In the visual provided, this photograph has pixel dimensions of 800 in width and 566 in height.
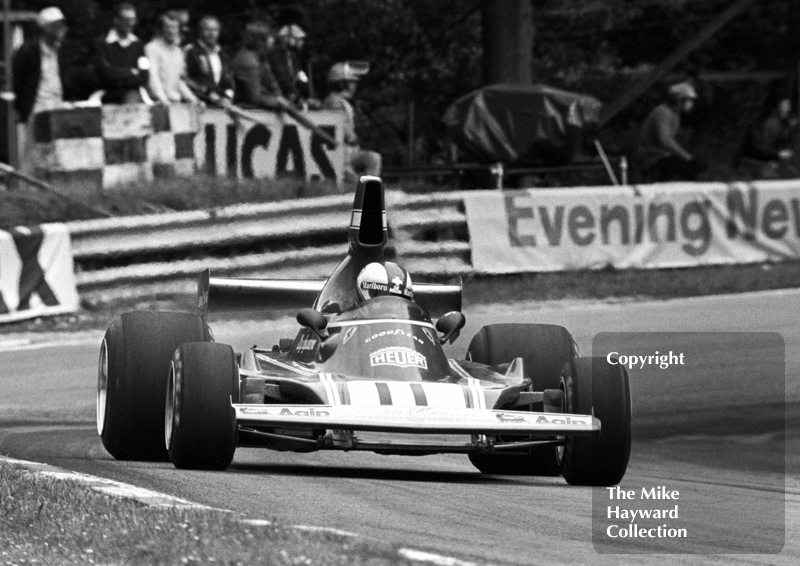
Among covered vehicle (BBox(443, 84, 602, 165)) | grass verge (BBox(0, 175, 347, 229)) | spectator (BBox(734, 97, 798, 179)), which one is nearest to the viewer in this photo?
grass verge (BBox(0, 175, 347, 229))

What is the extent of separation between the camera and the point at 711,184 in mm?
17562

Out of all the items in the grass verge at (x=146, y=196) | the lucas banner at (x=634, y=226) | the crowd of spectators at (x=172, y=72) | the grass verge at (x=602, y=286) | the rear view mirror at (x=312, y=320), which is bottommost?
the grass verge at (x=602, y=286)

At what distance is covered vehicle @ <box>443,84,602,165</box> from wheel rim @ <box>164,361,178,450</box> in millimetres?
11232

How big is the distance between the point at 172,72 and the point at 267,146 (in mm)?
1448

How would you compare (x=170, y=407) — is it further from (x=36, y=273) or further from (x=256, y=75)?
(x=256, y=75)

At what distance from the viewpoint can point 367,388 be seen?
7324 mm

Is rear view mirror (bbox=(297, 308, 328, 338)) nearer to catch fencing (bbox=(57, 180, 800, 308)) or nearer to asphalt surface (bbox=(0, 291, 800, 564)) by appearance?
asphalt surface (bbox=(0, 291, 800, 564))

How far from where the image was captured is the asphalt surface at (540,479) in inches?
255

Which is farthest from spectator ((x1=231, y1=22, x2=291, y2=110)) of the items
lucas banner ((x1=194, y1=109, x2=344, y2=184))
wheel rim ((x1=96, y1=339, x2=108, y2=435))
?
wheel rim ((x1=96, y1=339, x2=108, y2=435))

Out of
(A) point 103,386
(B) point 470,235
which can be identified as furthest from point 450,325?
(B) point 470,235

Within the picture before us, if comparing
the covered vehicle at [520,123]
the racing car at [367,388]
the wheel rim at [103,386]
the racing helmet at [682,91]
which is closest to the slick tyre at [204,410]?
the racing car at [367,388]

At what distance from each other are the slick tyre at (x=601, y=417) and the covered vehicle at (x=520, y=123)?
37.2 feet

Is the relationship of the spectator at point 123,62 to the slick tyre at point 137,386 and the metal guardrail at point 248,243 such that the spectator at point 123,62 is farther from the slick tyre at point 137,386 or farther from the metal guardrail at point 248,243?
the slick tyre at point 137,386

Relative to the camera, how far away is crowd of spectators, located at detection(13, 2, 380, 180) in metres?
15.2
